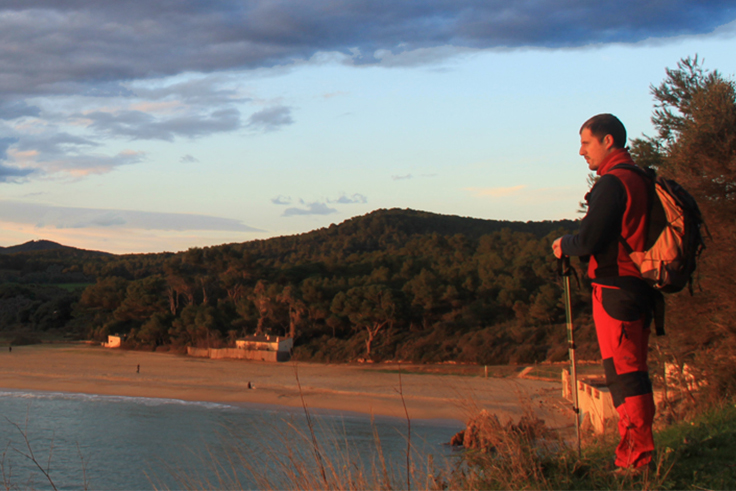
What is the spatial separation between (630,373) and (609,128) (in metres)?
1.15

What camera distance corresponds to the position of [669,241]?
8.09 feet

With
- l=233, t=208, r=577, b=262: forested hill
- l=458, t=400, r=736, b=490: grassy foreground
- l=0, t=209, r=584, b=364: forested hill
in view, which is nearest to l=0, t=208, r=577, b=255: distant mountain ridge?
l=233, t=208, r=577, b=262: forested hill

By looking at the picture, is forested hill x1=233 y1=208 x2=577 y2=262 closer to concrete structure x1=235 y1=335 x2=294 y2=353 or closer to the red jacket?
concrete structure x1=235 y1=335 x2=294 y2=353

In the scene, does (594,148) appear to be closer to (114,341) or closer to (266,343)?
(266,343)

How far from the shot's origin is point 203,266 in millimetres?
52250

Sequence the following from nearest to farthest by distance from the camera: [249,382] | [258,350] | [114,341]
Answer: [249,382], [258,350], [114,341]

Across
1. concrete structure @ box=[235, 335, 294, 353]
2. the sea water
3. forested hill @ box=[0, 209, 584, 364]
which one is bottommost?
the sea water

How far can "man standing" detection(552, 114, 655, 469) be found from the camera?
249cm

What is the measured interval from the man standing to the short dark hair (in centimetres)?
22

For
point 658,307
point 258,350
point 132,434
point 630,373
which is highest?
point 658,307

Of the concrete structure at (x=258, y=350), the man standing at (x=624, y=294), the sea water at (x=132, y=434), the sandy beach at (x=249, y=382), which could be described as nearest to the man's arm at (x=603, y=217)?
the man standing at (x=624, y=294)

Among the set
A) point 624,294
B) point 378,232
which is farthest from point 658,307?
point 378,232

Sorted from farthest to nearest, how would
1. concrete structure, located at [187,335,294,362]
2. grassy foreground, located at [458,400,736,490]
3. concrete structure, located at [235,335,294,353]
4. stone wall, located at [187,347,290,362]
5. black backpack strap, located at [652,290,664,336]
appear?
1. concrete structure, located at [235,335,294,353]
2. concrete structure, located at [187,335,294,362]
3. stone wall, located at [187,347,290,362]
4. black backpack strap, located at [652,290,664,336]
5. grassy foreground, located at [458,400,736,490]

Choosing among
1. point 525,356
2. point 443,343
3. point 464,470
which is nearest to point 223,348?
point 443,343
